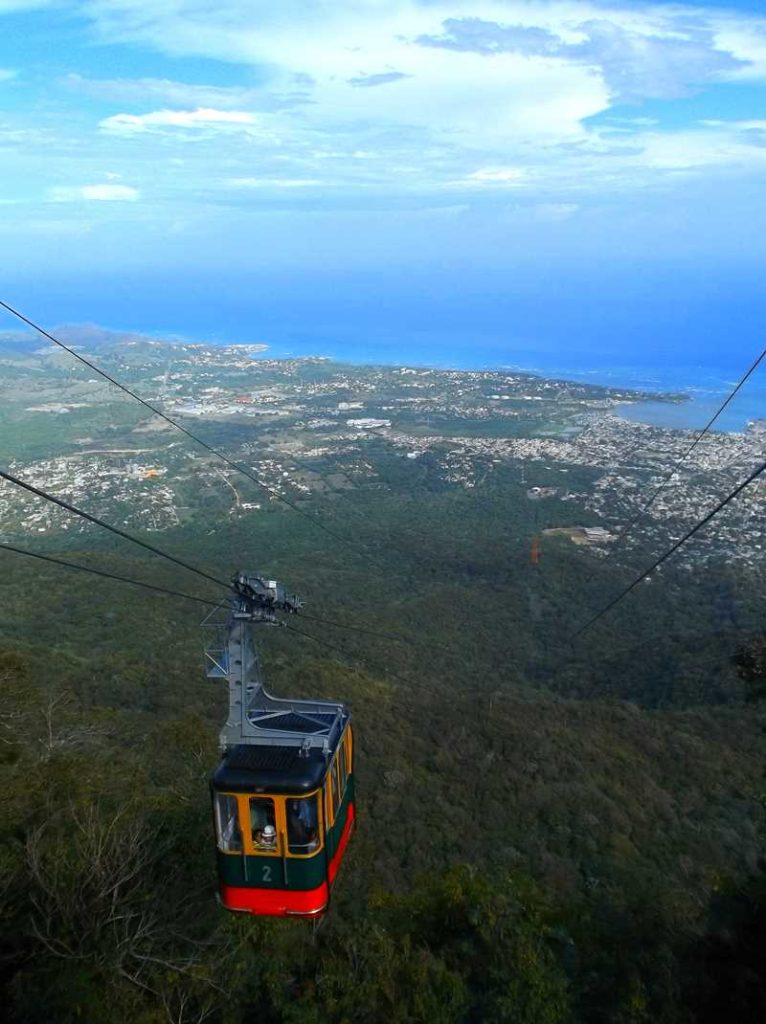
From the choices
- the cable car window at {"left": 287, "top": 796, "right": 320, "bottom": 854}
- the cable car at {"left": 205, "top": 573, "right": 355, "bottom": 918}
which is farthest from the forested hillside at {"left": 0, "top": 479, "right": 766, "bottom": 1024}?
the cable car window at {"left": 287, "top": 796, "right": 320, "bottom": 854}

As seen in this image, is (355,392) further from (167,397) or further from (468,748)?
(468,748)

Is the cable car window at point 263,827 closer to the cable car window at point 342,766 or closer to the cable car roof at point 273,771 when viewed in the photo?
the cable car roof at point 273,771

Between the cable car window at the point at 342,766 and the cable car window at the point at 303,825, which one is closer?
the cable car window at the point at 303,825

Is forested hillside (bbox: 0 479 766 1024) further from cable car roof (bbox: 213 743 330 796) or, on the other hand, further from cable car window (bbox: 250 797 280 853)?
cable car roof (bbox: 213 743 330 796)

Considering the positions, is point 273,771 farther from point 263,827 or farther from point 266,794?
point 263,827

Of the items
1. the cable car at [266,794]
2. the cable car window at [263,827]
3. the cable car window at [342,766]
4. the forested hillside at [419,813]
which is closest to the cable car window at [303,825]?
the cable car at [266,794]

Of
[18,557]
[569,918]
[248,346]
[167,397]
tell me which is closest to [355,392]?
[167,397]

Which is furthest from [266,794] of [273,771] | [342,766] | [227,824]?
[342,766]
